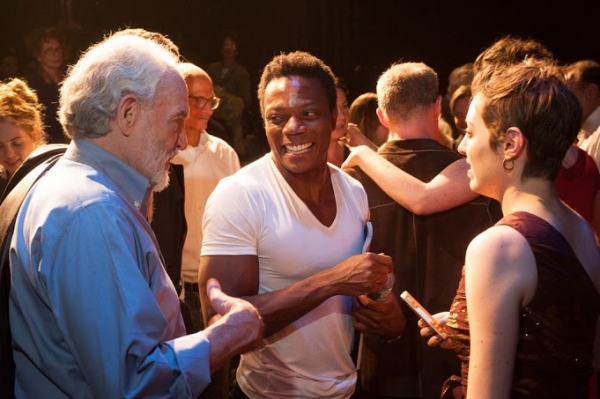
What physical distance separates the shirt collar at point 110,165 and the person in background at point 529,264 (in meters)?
0.86

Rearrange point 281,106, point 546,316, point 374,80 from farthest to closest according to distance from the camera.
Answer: point 374,80 < point 281,106 < point 546,316

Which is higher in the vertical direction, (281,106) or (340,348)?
(281,106)

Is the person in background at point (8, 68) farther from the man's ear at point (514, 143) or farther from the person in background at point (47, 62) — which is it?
the man's ear at point (514, 143)

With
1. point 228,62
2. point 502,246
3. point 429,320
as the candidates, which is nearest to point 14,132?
point 429,320

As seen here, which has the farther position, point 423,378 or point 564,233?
point 423,378

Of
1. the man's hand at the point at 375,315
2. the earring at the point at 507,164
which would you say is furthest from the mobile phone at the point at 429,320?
the earring at the point at 507,164

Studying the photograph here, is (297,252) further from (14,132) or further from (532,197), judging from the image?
(14,132)

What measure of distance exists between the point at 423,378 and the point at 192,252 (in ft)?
5.80

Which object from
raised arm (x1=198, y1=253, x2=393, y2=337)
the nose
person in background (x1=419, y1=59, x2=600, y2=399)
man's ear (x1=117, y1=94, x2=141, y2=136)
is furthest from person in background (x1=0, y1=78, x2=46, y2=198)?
person in background (x1=419, y1=59, x2=600, y2=399)

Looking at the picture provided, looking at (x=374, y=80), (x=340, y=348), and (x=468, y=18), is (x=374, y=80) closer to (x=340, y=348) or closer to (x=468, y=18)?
(x=468, y=18)

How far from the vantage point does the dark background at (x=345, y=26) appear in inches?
339

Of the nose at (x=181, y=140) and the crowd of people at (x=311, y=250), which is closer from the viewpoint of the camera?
the crowd of people at (x=311, y=250)

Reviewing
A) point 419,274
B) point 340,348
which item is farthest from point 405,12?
point 340,348

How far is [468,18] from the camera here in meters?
10.2
